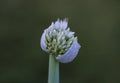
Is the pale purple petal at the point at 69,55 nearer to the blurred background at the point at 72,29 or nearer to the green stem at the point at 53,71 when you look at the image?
the green stem at the point at 53,71

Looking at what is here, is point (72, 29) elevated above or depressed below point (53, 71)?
above

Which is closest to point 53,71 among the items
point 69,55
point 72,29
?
point 69,55

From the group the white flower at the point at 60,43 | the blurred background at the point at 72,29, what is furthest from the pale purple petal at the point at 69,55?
the blurred background at the point at 72,29

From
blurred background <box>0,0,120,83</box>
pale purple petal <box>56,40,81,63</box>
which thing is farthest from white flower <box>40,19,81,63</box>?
blurred background <box>0,0,120,83</box>

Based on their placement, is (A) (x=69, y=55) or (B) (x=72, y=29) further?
(B) (x=72, y=29)

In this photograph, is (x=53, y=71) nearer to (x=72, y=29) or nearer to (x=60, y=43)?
(x=60, y=43)
